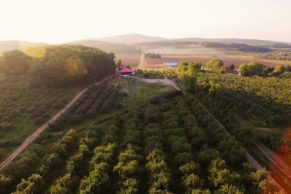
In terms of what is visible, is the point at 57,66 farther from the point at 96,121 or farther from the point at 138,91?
the point at 96,121

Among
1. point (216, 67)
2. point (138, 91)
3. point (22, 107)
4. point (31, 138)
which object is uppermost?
point (22, 107)

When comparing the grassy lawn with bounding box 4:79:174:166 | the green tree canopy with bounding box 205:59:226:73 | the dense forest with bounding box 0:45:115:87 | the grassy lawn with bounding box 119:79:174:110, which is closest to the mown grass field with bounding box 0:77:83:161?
the grassy lawn with bounding box 4:79:174:166

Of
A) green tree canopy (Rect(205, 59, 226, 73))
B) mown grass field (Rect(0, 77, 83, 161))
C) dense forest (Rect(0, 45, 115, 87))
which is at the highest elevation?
dense forest (Rect(0, 45, 115, 87))

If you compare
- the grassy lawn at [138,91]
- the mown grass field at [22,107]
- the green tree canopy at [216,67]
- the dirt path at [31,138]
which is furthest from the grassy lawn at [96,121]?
the green tree canopy at [216,67]

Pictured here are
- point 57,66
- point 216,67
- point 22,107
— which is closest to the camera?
point 22,107

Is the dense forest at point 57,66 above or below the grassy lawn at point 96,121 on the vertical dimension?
above

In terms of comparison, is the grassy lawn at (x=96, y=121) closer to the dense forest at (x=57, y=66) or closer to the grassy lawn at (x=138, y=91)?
the grassy lawn at (x=138, y=91)

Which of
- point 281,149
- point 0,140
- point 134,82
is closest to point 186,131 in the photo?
point 281,149

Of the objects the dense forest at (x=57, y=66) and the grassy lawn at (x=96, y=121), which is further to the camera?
the dense forest at (x=57, y=66)

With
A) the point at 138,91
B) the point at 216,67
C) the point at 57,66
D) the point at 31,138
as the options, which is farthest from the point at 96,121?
the point at 216,67

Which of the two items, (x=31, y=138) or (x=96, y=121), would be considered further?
(x=96, y=121)

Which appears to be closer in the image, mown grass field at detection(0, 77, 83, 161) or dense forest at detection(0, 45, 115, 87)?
mown grass field at detection(0, 77, 83, 161)

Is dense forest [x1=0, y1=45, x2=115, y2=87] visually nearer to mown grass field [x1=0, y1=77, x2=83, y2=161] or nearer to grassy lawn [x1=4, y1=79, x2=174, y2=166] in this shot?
mown grass field [x1=0, y1=77, x2=83, y2=161]

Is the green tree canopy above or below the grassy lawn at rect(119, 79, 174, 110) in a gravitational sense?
below
